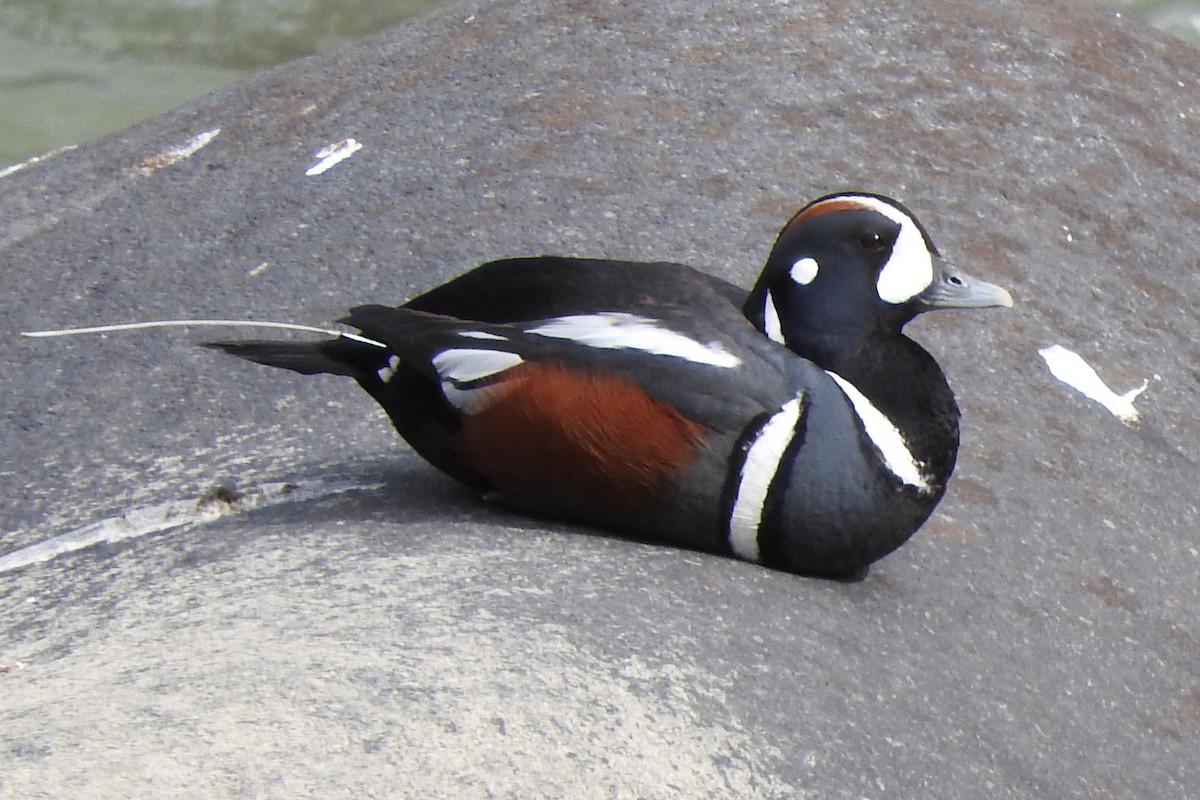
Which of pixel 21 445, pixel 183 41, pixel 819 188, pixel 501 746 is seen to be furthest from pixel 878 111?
pixel 183 41

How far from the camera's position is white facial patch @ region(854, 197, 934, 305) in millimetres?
2848

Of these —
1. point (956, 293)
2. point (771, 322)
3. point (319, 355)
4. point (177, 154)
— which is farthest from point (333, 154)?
point (956, 293)

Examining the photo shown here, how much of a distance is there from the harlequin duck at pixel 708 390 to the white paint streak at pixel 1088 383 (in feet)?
2.56

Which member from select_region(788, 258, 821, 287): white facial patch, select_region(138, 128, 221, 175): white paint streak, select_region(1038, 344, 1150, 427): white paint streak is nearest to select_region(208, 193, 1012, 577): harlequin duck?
select_region(788, 258, 821, 287): white facial patch

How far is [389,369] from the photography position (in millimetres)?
2938

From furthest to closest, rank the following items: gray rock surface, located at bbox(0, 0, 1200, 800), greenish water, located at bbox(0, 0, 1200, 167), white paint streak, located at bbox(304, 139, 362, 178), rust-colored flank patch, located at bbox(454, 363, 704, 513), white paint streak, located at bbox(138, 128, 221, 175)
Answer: greenish water, located at bbox(0, 0, 1200, 167) < white paint streak, located at bbox(138, 128, 221, 175) < white paint streak, located at bbox(304, 139, 362, 178) < rust-colored flank patch, located at bbox(454, 363, 704, 513) < gray rock surface, located at bbox(0, 0, 1200, 800)

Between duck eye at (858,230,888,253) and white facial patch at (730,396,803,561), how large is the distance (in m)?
0.34

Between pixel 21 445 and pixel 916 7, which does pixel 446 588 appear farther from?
pixel 916 7

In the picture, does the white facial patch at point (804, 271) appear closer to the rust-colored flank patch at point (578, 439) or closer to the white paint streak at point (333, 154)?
the rust-colored flank patch at point (578, 439)

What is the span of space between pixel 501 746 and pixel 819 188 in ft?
7.49

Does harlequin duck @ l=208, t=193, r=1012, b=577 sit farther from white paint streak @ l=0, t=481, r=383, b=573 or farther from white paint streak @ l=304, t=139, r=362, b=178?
white paint streak @ l=304, t=139, r=362, b=178

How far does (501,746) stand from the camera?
6.71ft

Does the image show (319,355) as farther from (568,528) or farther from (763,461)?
(763,461)

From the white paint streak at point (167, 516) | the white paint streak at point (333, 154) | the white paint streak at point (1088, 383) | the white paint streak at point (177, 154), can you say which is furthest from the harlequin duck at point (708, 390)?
the white paint streak at point (177, 154)
